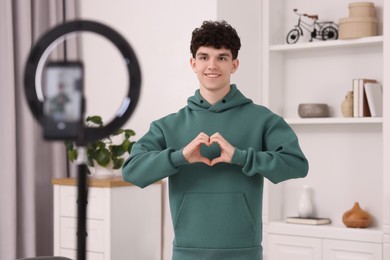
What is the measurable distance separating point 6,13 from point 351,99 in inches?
78.6

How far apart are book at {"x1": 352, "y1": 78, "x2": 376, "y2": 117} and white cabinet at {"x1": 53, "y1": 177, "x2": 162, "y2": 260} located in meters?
1.19

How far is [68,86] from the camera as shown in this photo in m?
0.38

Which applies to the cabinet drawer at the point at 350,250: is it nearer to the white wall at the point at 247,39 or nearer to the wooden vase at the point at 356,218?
the wooden vase at the point at 356,218

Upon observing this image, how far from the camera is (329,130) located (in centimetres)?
375

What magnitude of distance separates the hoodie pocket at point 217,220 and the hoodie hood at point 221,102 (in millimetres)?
249

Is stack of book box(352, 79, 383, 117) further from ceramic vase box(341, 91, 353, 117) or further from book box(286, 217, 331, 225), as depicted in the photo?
book box(286, 217, 331, 225)

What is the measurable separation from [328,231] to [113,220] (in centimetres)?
117

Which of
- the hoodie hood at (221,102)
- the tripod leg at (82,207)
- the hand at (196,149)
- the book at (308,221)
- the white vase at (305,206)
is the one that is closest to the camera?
the tripod leg at (82,207)

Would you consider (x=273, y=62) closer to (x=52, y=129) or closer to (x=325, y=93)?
(x=325, y=93)

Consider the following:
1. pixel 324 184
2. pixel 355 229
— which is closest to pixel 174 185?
pixel 355 229

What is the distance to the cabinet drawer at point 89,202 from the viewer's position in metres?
3.37

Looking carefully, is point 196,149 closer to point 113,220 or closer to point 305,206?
point 113,220

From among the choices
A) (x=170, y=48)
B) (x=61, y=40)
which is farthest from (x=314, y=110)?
(x=61, y=40)

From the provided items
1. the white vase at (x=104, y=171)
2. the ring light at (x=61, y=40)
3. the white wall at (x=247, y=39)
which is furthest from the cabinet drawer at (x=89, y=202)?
the ring light at (x=61, y=40)
